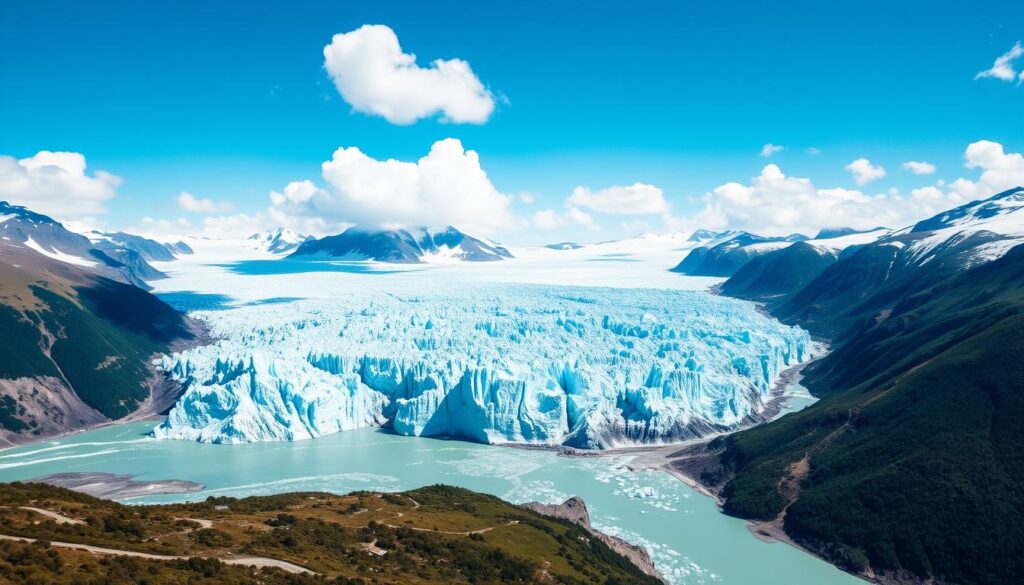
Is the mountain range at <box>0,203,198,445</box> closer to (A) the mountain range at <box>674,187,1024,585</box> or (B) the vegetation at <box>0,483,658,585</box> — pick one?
(B) the vegetation at <box>0,483,658,585</box>

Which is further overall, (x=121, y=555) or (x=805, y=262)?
(x=805, y=262)

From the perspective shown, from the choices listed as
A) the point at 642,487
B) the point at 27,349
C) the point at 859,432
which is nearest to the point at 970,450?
the point at 859,432

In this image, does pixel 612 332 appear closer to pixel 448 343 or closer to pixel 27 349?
pixel 448 343

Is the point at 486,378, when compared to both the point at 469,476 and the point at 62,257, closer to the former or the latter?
the point at 469,476

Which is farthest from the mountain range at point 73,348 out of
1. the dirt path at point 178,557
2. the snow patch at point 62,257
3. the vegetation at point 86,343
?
the snow patch at point 62,257

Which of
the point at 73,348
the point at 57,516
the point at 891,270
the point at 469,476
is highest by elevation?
the point at 891,270

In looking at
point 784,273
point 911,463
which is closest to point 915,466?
point 911,463
